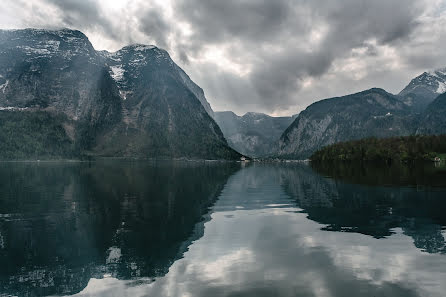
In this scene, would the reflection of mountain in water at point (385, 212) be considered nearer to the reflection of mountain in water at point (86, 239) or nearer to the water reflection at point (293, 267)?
the water reflection at point (293, 267)

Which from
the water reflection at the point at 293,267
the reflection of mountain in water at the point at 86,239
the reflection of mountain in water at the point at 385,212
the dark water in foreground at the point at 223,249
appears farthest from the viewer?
the reflection of mountain in water at the point at 385,212

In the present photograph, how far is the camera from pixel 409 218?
4475 centimetres

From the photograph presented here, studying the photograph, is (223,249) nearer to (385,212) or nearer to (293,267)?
(293,267)

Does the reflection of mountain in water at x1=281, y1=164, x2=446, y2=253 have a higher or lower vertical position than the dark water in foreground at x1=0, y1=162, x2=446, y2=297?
higher

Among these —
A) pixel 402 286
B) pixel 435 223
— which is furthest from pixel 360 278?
pixel 435 223

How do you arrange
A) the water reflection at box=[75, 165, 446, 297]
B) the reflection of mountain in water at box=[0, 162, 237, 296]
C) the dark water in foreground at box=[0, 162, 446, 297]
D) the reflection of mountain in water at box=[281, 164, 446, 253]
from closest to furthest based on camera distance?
the water reflection at box=[75, 165, 446, 297]
the dark water in foreground at box=[0, 162, 446, 297]
the reflection of mountain in water at box=[0, 162, 237, 296]
the reflection of mountain in water at box=[281, 164, 446, 253]

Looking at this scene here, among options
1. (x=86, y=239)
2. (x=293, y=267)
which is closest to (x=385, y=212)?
(x=293, y=267)

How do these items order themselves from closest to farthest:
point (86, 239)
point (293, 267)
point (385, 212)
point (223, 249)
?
point (293, 267)
point (223, 249)
point (86, 239)
point (385, 212)

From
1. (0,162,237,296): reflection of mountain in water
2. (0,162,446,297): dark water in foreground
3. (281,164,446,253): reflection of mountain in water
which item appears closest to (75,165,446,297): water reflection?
(0,162,446,297): dark water in foreground

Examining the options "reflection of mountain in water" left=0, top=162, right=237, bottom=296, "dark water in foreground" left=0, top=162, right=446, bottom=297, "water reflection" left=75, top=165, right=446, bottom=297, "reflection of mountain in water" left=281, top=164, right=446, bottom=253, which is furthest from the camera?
"reflection of mountain in water" left=281, top=164, right=446, bottom=253

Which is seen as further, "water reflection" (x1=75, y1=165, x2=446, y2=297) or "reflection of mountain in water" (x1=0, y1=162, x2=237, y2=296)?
"reflection of mountain in water" (x1=0, y1=162, x2=237, y2=296)

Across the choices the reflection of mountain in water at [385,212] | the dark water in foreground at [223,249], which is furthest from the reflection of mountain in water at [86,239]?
the reflection of mountain in water at [385,212]

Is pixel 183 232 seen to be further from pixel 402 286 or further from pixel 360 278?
pixel 402 286

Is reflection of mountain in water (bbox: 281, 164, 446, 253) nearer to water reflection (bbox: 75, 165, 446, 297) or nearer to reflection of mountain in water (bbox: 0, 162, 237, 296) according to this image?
water reflection (bbox: 75, 165, 446, 297)
